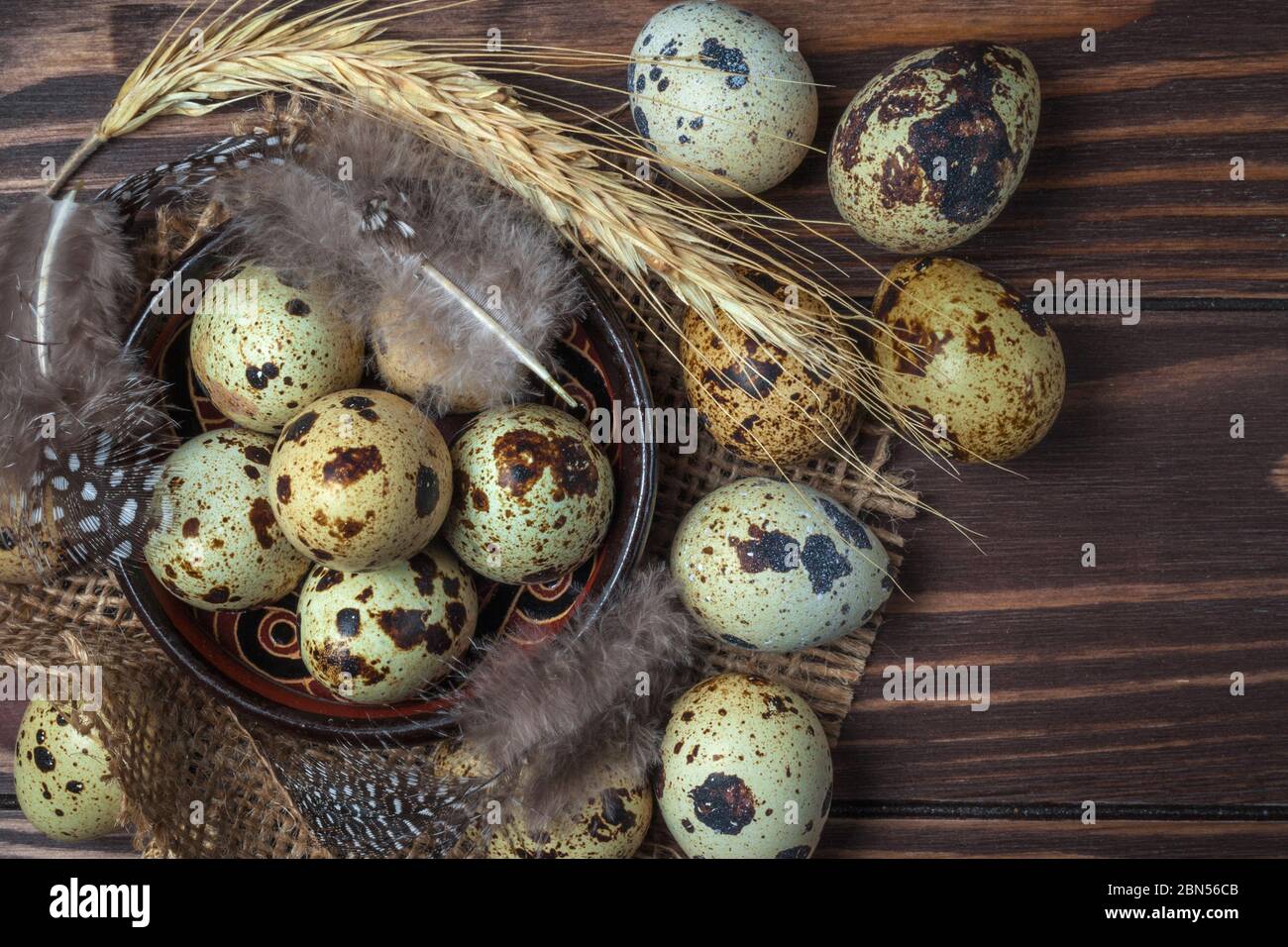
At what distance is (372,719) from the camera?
1127 mm

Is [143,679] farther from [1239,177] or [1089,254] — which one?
[1239,177]

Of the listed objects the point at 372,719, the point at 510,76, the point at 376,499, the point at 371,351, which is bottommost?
the point at 372,719

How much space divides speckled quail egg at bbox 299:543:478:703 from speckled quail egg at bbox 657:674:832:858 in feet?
0.96

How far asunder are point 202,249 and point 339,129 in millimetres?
209

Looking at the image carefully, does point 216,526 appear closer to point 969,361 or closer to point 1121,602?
point 969,361

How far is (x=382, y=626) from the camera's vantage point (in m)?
1.05

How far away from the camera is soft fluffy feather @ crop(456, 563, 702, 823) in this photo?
1071 millimetres

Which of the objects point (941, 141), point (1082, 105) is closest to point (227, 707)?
point (941, 141)

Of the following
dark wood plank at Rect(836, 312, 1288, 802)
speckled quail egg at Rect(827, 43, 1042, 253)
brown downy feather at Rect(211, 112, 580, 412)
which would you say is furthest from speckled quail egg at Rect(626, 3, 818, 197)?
dark wood plank at Rect(836, 312, 1288, 802)

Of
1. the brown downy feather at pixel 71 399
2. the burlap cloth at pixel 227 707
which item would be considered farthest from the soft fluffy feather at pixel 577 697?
the brown downy feather at pixel 71 399

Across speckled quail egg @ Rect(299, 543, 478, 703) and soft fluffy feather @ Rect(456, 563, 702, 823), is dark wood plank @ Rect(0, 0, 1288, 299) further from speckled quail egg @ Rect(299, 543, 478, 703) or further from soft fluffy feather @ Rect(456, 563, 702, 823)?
speckled quail egg @ Rect(299, 543, 478, 703)

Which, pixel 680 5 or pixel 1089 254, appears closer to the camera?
pixel 680 5

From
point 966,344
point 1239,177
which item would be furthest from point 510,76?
point 1239,177

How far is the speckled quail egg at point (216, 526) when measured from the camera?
3.46 ft
